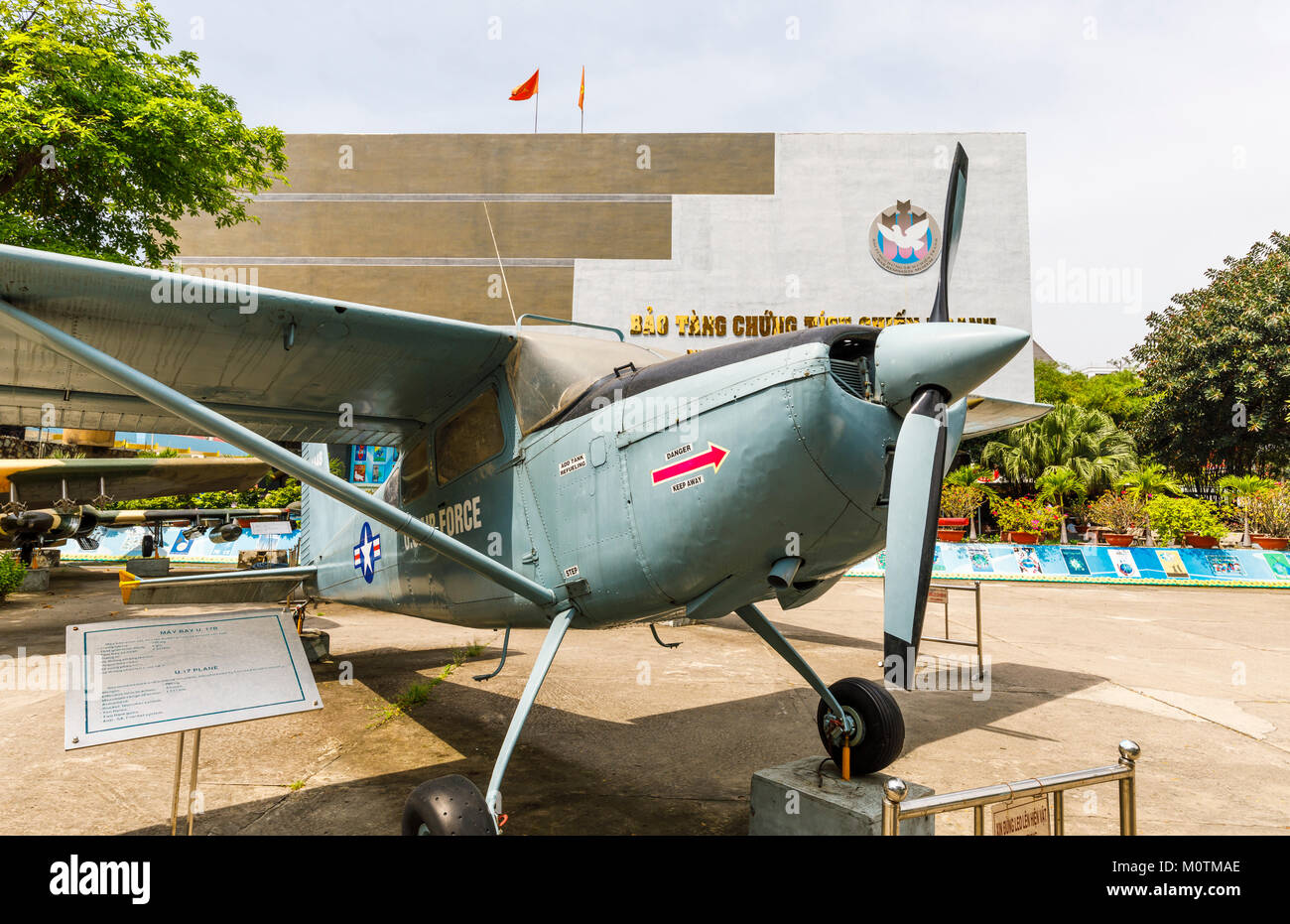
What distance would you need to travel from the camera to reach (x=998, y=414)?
5945mm

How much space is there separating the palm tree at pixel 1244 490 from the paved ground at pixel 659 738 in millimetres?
12687

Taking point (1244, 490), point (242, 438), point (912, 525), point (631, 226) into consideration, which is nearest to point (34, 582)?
point (242, 438)

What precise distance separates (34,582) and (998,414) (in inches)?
759

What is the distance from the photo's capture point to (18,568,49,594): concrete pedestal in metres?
15.6

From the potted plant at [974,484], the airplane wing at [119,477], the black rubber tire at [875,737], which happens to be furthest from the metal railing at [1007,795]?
the potted plant at [974,484]

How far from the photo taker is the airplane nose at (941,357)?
295cm

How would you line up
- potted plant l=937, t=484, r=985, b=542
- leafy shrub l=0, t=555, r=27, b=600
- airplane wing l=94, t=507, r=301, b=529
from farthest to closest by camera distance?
potted plant l=937, t=484, r=985, b=542
airplane wing l=94, t=507, r=301, b=529
leafy shrub l=0, t=555, r=27, b=600

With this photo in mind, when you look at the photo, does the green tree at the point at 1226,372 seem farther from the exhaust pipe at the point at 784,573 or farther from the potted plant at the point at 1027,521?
the exhaust pipe at the point at 784,573

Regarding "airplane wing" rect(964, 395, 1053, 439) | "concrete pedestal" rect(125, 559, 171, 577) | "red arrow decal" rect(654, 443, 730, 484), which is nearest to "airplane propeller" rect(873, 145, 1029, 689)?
"red arrow decal" rect(654, 443, 730, 484)

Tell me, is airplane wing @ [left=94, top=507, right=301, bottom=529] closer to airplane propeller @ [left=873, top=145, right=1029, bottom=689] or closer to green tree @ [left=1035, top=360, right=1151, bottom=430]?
airplane propeller @ [left=873, top=145, right=1029, bottom=689]

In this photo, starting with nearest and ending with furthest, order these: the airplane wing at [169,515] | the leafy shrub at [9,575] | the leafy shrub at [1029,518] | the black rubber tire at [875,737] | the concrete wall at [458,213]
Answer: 1. the black rubber tire at [875,737]
2. the leafy shrub at [9,575]
3. the airplane wing at [169,515]
4. the leafy shrub at [1029,518]
5. the concrete wall at [458,213]

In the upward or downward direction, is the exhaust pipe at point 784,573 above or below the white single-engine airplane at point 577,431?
below

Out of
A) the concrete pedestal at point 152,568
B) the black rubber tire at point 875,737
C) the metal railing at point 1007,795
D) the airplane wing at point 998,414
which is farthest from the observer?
the concrete pedestal at point 152,568

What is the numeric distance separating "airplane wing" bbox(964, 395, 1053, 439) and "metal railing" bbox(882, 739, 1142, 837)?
3223mm
